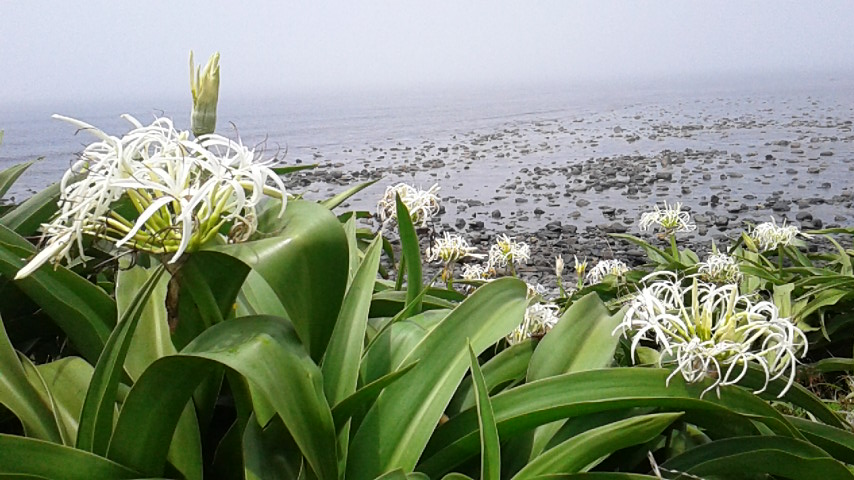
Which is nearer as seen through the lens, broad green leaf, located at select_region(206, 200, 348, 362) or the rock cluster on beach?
broad green leaf, located at select_region(206, 200, 348, 362)

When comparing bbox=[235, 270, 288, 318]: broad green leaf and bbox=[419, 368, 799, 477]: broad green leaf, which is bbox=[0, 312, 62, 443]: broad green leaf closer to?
bbox=[235, 270, 288, 318]: broad green leaf

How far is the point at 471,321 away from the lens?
1.30 metres

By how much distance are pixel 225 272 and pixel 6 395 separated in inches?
19.2

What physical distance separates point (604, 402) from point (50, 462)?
0.80 m

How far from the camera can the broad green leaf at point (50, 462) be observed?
90 cm

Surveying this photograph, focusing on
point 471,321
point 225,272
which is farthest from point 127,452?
point 471,321

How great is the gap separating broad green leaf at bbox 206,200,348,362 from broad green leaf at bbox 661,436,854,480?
65 cm

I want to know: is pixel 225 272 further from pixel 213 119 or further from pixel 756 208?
pixel 756 208

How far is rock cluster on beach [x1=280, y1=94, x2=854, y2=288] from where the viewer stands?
8.17 metres

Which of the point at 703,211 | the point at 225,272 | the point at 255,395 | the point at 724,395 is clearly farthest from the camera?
the point at 703,211

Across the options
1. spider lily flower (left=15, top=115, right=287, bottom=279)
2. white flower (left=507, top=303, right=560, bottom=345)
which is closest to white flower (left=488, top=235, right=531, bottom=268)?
white flower (left=507, top=303, right=560, bottom=345)

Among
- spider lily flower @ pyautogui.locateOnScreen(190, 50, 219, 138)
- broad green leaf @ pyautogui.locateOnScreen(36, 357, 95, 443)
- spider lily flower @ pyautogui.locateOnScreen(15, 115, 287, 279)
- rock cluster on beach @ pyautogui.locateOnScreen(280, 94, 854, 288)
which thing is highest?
spider lily flower @ pyautogui.locateOnScreen(190, 50, 219, 138)

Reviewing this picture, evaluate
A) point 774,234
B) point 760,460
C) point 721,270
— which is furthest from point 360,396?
point 774,234

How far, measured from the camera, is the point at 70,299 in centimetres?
122
